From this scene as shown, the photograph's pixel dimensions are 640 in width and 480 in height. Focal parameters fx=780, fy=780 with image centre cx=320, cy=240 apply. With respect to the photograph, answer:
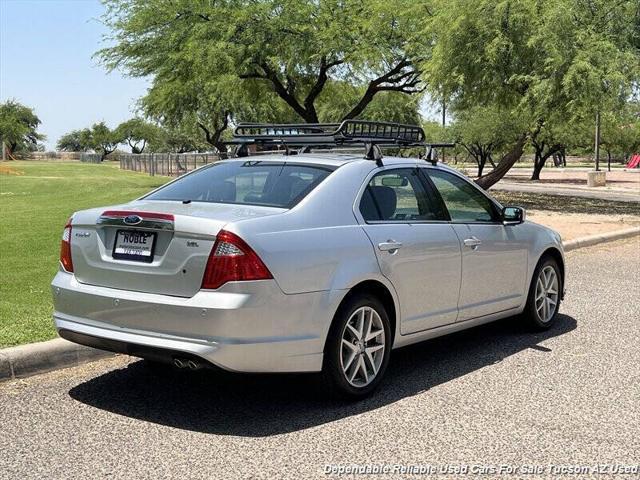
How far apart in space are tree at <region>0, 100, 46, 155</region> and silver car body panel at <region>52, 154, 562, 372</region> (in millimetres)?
105813

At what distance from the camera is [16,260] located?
32.7 ft

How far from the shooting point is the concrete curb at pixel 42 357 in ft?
18.0

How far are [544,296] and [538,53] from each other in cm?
1498

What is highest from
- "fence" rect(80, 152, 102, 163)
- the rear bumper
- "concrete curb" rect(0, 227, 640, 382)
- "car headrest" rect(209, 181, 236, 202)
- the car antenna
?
"fence" rect(80, 152, 102, 163)

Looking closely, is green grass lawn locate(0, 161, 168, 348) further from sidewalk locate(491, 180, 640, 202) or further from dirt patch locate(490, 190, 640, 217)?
sidewalk locate(491, 180, 640, 202)

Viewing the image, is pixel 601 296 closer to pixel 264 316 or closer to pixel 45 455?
pixel 264 316

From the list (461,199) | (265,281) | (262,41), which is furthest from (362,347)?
(262,41)

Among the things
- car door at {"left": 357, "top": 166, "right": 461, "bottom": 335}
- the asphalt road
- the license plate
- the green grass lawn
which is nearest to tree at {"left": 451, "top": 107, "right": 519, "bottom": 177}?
the green grass lawn

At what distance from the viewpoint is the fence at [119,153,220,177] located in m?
42.5

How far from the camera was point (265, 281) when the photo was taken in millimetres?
4523

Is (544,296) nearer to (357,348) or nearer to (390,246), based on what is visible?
(390,246)

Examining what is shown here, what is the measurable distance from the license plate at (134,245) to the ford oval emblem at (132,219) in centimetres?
7

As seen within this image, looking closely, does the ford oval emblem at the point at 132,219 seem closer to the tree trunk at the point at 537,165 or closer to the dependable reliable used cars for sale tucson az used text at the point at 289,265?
the dependable reliable used cars for sale tucson az used text at the point at 289,265

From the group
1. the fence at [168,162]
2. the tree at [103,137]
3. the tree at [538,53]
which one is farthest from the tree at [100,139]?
the tree at [538,53]
